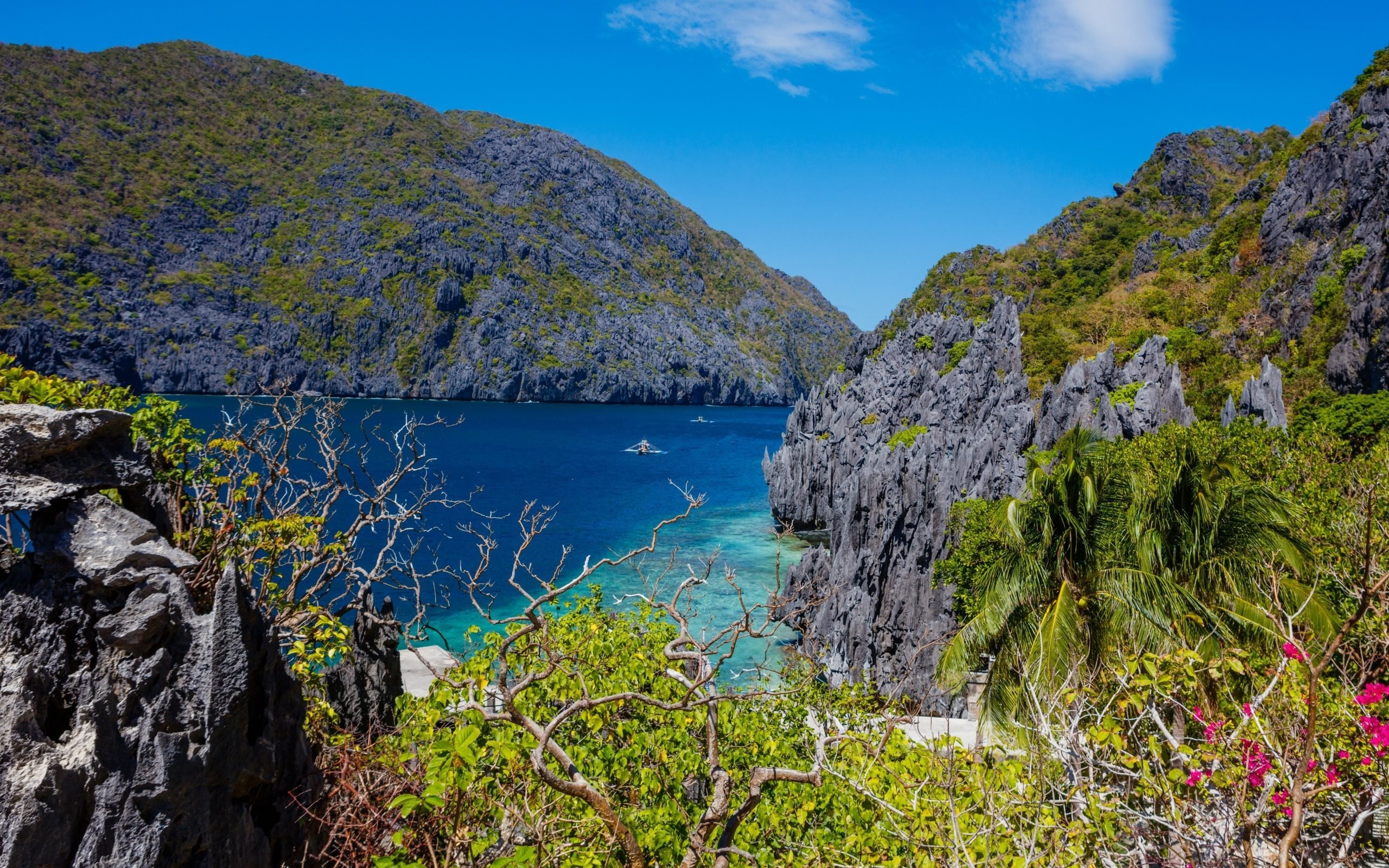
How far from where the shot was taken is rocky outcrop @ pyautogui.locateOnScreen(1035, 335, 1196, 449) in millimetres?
32188

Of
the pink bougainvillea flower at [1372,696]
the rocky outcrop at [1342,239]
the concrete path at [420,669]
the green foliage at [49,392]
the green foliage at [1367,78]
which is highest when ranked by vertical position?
the green foliage at [1367,78]

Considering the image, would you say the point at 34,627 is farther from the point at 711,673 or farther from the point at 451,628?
the point at 451,628

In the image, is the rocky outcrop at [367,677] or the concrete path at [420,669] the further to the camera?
the concrete path at [420,669]

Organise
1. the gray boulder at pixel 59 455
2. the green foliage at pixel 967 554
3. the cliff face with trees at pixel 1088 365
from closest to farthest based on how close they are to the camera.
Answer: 1. the gray boulder at pixel 59 455
2. the green foliage at pixel 967 554
3. the cliff face with trees at pixel 1088 365

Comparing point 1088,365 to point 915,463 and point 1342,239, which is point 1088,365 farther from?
point 915,463

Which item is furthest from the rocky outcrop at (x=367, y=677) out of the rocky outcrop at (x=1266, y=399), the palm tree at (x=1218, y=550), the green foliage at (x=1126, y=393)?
the green foliage at (x=1126, y=393)

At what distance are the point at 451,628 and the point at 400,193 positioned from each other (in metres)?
182

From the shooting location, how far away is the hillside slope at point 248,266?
12788cm

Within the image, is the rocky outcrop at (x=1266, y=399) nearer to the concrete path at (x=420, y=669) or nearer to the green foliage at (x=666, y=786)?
the green foliage at (x=666, y=786)

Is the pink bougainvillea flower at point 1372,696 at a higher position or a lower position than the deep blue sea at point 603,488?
higher

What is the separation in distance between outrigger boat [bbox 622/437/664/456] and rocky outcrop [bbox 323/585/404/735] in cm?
8039

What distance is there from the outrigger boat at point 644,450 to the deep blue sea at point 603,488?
0.93 metres

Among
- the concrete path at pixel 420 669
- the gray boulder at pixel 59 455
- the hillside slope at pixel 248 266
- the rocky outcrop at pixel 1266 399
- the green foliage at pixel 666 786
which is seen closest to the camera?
the gray boulder at pixel 59 455

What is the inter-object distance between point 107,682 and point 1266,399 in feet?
117
